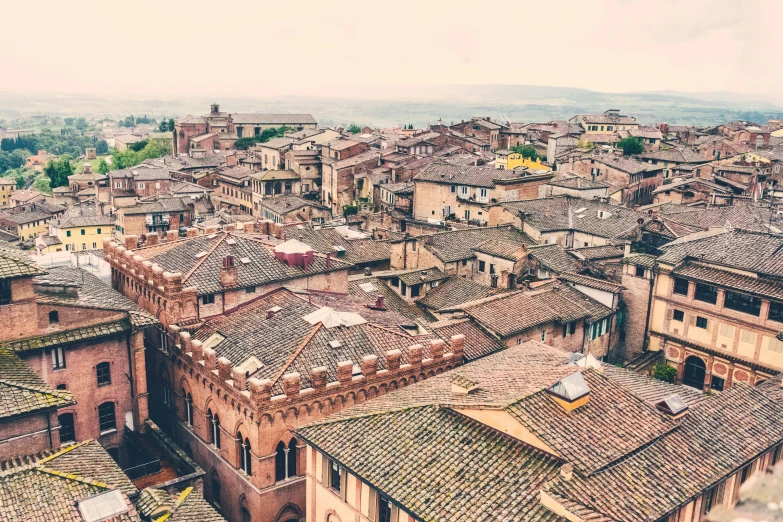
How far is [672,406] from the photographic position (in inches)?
961

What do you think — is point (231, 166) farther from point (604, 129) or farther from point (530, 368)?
point (530, 368)

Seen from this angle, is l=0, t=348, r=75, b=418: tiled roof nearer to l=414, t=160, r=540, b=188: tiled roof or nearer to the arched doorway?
the arched doorway

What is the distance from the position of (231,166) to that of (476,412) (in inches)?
4307

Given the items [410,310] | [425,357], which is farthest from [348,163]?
[425,357]

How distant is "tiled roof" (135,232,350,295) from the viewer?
121ft

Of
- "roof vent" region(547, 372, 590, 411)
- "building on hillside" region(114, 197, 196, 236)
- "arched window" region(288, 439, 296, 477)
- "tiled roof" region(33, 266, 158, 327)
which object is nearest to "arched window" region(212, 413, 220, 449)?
"arched window" region(288, 439, 296, 477)

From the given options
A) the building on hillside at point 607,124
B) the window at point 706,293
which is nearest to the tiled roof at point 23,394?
the window at point 706,293

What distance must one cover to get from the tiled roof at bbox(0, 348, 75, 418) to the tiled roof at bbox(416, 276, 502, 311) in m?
26.2

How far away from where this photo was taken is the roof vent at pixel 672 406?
2433cm

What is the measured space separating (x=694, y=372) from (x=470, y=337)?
1702 centimetres

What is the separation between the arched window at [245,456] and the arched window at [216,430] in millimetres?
2327

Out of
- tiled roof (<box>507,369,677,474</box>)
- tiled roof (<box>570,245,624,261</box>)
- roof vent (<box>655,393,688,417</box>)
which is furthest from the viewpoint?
tiled roof (<box>570,245,624,261</box>)

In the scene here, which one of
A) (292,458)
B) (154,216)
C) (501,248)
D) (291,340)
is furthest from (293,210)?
(292,458)

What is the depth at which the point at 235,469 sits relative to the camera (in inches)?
1267
